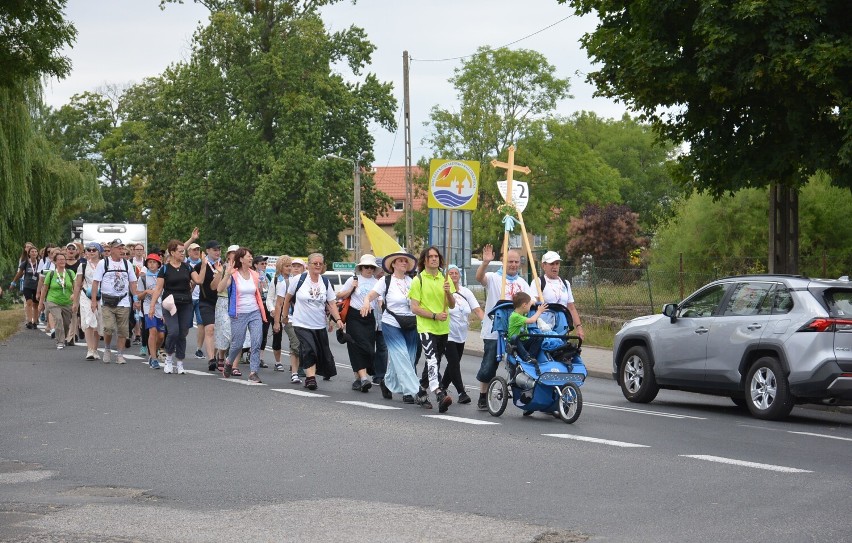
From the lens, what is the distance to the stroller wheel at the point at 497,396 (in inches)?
568

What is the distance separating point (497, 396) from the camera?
1457 cm

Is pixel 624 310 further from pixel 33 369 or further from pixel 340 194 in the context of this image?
pixel 340 194

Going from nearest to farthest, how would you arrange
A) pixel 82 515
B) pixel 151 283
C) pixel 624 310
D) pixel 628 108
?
pixel 82 515
pixel 628 108
pixel 151 283
pixel 624 310

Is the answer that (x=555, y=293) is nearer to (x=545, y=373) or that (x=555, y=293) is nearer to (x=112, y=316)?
(x=545, y=373)

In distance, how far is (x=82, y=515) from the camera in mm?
8273

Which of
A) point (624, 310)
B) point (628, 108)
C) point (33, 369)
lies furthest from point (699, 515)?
point (624, 310)

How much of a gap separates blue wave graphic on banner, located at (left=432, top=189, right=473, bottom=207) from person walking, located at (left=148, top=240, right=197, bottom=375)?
5.32 meters

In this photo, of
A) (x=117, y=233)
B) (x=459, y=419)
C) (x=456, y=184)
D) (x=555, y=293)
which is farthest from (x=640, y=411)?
(x=117, y=233)

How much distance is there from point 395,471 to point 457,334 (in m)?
5.34

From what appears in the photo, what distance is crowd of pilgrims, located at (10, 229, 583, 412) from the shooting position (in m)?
15.2

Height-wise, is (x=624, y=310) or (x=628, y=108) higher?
(x=628, y=108)

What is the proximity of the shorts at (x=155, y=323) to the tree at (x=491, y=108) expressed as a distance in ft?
192

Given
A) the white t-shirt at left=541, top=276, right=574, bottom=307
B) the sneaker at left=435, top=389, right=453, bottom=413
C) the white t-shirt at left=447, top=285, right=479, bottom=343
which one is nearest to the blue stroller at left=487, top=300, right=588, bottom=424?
the sneaker at left=435, top=389, right=453, bottom=413

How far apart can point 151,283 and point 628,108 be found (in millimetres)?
7699
